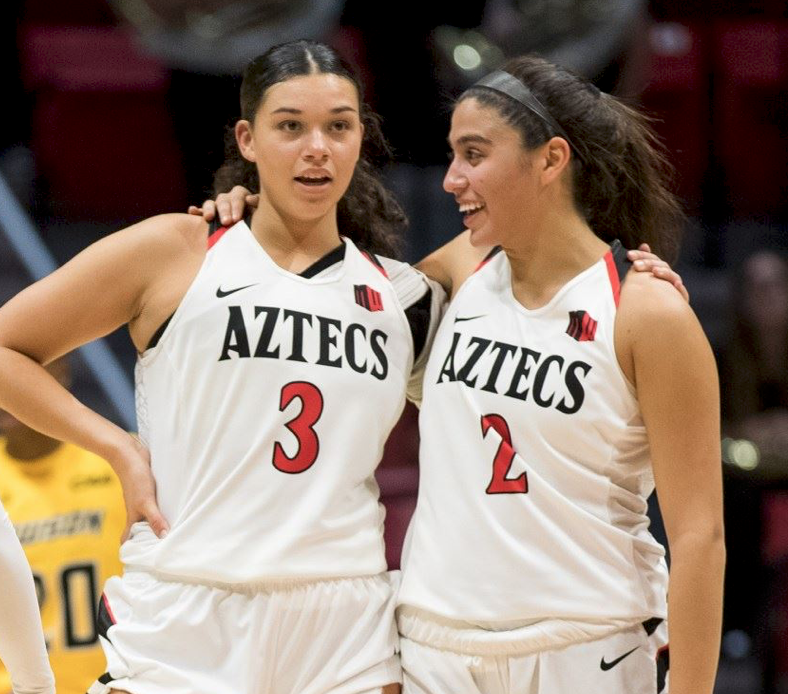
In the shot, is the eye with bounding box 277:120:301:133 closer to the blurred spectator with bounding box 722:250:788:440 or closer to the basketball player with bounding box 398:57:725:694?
the basketball player with bounding box 398:57:725:694

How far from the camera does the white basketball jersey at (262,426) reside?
2.88m

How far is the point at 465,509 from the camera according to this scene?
2936 mm

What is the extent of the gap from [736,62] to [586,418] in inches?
219

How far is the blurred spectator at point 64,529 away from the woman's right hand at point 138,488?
49.0 inches

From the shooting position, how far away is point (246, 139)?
3.11 metres

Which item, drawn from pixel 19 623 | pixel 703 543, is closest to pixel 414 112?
pixel 703 543

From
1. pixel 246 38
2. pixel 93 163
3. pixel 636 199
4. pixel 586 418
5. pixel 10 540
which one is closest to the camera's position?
pixel 10 540

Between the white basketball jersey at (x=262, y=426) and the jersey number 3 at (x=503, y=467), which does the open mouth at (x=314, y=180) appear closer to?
the white basketball jersey at (x=262, y=426)

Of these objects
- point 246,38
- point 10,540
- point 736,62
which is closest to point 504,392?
point 10,540

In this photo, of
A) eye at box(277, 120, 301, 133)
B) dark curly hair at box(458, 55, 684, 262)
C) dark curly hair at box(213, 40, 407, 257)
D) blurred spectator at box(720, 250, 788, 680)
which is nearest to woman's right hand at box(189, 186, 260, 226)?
dark curly hair at box(213, 40, 407, 257)

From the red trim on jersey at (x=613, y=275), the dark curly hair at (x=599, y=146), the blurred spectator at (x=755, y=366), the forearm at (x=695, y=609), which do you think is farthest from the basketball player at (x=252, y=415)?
the blurred spectator at (x=755, y=366)

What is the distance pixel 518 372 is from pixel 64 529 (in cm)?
188

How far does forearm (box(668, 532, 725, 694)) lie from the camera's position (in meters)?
2.82

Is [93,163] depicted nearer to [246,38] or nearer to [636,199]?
[246,38]
